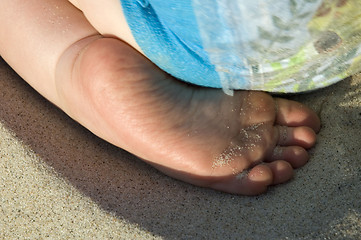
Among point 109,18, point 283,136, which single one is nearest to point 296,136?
point 283,136

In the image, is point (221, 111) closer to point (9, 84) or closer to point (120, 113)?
point (120, 113)

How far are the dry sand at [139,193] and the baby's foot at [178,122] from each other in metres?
0.05

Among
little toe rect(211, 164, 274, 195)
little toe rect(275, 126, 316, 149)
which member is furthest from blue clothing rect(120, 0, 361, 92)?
little toe rect(211, 164, 274, 195)

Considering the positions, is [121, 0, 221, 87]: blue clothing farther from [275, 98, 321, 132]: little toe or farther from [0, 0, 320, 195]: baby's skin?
[275, 98, 321, 132]: little toe

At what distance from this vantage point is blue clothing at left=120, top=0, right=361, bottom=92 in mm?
1041

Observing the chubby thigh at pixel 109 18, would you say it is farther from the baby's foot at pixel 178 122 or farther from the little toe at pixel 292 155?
the little toe at pixel 292 155

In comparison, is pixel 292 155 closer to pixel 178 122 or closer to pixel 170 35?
pixel 178 122

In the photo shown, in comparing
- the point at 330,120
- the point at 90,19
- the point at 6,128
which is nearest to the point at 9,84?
the point at 6,128

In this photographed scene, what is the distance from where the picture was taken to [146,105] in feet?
3.82

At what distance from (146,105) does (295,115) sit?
39 cm

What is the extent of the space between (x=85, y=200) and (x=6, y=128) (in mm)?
284

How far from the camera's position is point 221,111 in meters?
1.25

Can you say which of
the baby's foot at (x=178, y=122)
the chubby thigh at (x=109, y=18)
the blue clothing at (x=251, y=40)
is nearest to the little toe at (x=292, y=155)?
the baby's foot at (x=178, y=122)

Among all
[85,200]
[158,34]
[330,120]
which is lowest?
[330,120]
